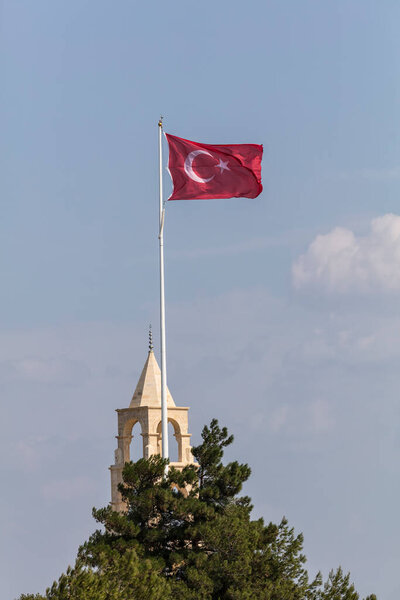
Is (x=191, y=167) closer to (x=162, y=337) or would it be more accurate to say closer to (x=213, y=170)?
(x=213, y=170)

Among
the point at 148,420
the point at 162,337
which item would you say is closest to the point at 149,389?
the point at 148,420

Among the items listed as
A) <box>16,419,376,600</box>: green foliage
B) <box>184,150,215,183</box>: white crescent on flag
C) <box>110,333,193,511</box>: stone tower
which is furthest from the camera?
<box>110,333,193,511</box>: stone tower

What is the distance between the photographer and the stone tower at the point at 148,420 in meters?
44.4

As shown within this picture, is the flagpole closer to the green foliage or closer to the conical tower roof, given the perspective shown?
the green foliage

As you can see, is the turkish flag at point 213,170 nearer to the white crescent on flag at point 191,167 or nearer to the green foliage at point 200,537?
the white crescent on flag at point 191,167

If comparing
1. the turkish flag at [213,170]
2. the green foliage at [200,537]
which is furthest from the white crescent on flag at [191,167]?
the green foliage at [200,537]

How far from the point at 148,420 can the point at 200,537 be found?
25.7 feet

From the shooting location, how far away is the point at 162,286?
4081 cm

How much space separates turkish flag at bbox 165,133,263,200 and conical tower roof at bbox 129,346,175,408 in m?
6.94

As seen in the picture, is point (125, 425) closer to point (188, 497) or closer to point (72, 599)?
point (188, 497)

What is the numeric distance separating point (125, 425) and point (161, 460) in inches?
292

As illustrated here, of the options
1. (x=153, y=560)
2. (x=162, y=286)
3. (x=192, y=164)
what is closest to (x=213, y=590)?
(x=153, y=560)

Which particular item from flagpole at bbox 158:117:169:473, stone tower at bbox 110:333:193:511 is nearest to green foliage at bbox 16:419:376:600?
flagpole at bbox 158:117:169:473

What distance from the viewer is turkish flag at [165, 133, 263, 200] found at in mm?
40406
